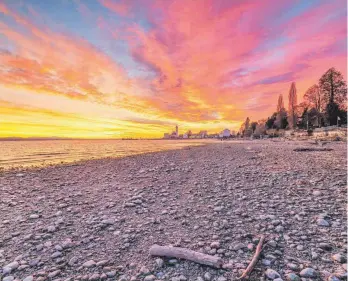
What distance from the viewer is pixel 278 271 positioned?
9.57ft

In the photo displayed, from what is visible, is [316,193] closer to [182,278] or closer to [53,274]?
[182,278]

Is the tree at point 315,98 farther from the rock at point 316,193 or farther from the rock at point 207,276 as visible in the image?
the rock at point 207,276

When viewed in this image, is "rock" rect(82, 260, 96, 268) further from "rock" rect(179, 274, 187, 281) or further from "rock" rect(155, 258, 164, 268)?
"rock" rect(179, 274, 187, 281)

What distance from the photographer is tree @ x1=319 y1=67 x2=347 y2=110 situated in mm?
52000

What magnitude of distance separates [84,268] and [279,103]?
→ 332ft

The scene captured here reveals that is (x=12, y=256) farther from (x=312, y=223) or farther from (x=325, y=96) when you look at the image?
(x=325, y=96)

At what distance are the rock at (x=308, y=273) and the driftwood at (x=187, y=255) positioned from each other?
3.98 ft

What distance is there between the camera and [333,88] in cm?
5312

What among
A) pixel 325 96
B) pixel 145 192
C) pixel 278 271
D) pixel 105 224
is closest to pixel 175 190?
pixel 145 192

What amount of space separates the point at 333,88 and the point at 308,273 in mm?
68524

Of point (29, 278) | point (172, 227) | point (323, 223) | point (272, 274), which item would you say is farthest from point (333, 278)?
point (29, 278)

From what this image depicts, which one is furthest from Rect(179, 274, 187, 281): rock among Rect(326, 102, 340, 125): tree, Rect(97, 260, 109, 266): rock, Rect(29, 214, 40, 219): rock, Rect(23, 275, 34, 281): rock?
Rect(326, 102, 340, 125): tree

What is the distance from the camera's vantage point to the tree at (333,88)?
171 feet

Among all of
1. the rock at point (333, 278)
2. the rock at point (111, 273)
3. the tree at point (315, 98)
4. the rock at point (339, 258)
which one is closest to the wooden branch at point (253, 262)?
the rock at point (333, 278)
